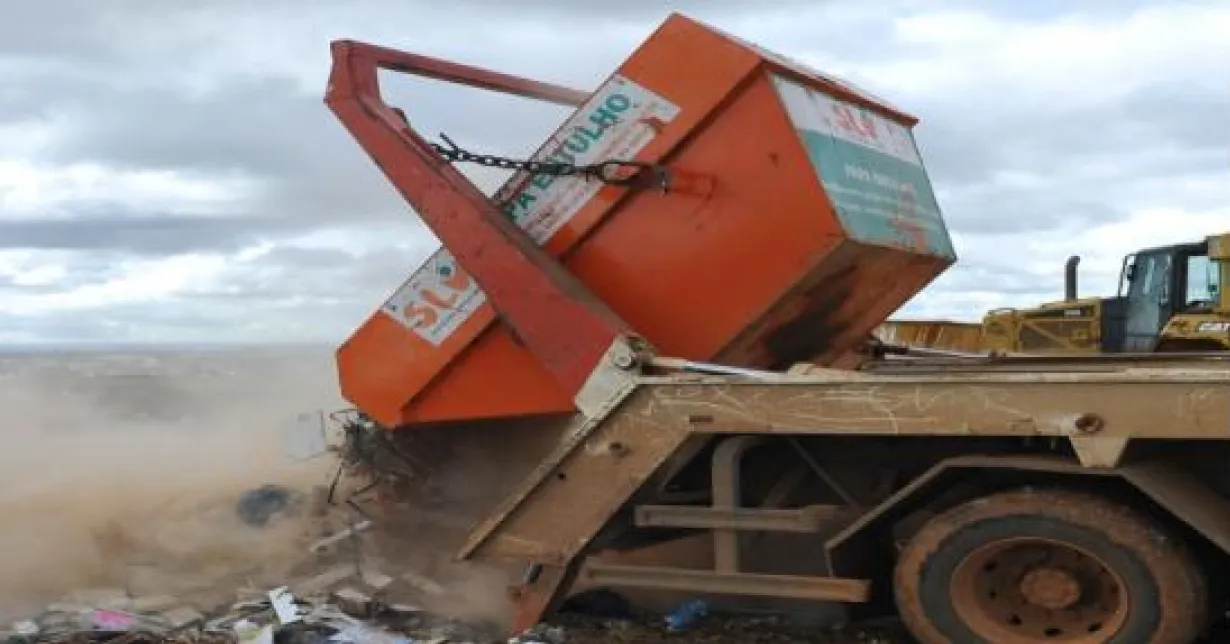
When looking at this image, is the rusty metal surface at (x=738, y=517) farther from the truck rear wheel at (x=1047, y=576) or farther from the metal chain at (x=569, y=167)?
the metal chain at (x=569, y=167)

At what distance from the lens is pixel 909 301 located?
21.2ft

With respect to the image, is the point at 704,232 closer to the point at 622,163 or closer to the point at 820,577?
the point at 622,163

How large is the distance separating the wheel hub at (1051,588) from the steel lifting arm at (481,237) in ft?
5.32

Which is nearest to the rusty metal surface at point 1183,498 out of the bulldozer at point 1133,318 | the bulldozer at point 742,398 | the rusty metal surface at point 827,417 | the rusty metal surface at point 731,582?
the bulldozer at point 742,398

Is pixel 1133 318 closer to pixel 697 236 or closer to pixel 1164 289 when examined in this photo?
pixel 1164 289

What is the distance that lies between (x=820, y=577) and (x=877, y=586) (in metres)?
0.20

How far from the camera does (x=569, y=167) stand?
18.2 ft

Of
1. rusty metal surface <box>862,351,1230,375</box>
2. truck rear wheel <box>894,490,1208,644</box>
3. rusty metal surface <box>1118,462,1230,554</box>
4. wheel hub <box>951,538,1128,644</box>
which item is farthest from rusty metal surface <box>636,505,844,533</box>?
rusty metal surface <box>862,351,1230,375</box>

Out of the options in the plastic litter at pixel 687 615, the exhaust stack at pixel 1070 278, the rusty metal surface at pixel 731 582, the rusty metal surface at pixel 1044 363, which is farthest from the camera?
the exhaust stack at pixel 1070 278

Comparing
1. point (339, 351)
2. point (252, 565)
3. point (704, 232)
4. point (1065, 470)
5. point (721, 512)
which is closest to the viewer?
point (1065, 470)

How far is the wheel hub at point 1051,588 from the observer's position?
A: 14.8 feet

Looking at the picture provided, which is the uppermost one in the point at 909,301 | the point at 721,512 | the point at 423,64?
the point at 423,64

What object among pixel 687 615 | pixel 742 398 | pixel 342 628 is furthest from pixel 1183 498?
pixel 342 628

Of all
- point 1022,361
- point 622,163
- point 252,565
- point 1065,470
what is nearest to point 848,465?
point 1065,470
